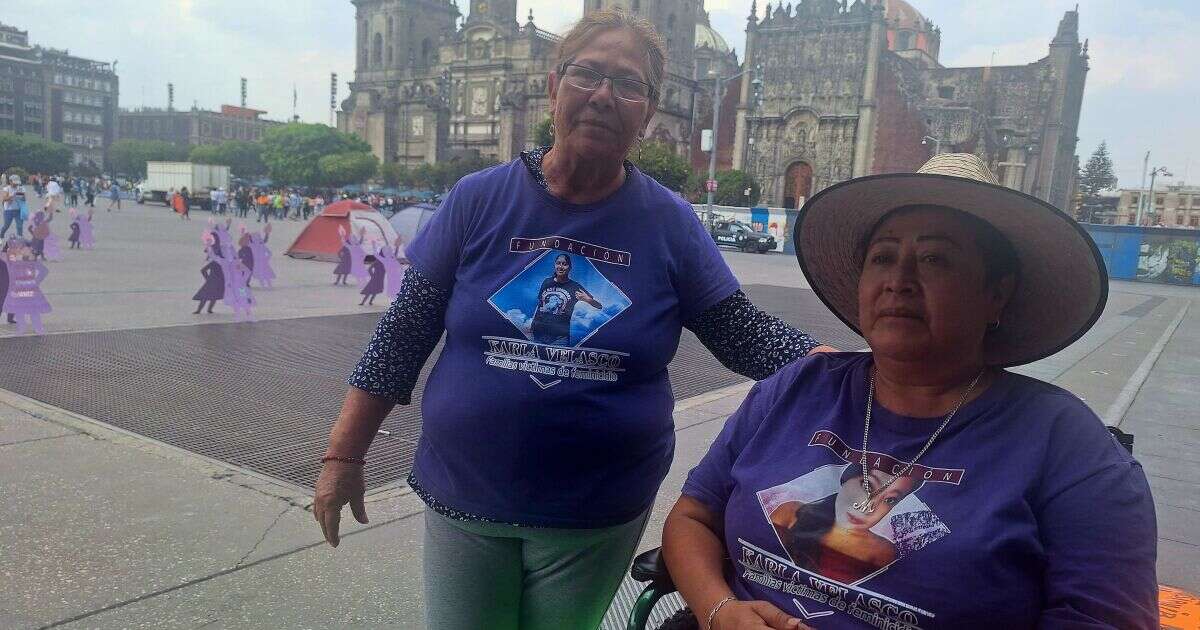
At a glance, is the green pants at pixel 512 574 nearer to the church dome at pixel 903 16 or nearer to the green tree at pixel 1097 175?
the church dome at pixel 903 16

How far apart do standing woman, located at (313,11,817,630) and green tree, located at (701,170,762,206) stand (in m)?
51.5

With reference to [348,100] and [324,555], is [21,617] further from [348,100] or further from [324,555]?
[348,100]

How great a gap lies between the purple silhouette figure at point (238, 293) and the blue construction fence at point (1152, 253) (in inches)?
1260

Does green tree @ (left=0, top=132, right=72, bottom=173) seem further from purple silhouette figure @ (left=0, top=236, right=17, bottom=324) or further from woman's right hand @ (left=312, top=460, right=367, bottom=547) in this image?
woman's right hand @ (left=312, top=460, right=367, bottom=547)

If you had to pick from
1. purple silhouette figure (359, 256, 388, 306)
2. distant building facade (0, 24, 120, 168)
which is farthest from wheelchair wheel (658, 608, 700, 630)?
distant building facade (0, 24, 120, 168)

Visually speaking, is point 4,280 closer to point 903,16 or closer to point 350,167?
point 350,167

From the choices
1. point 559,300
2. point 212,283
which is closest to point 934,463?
point 559,300

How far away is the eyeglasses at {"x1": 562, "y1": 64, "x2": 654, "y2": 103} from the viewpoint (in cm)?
200

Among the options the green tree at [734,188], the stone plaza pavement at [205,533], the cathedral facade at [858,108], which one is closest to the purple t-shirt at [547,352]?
the stone plaza pavement at [205,533]

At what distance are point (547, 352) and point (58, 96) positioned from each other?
5529 inches

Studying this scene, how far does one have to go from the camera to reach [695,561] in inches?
75.4

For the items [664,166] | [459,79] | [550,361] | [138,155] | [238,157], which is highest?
[459,79]

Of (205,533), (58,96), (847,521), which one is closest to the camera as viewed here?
(847,521)

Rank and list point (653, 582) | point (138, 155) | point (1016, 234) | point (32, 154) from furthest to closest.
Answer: point (138, 155) < point (32, 154) < point (653, 582) < point (1016, 234)
